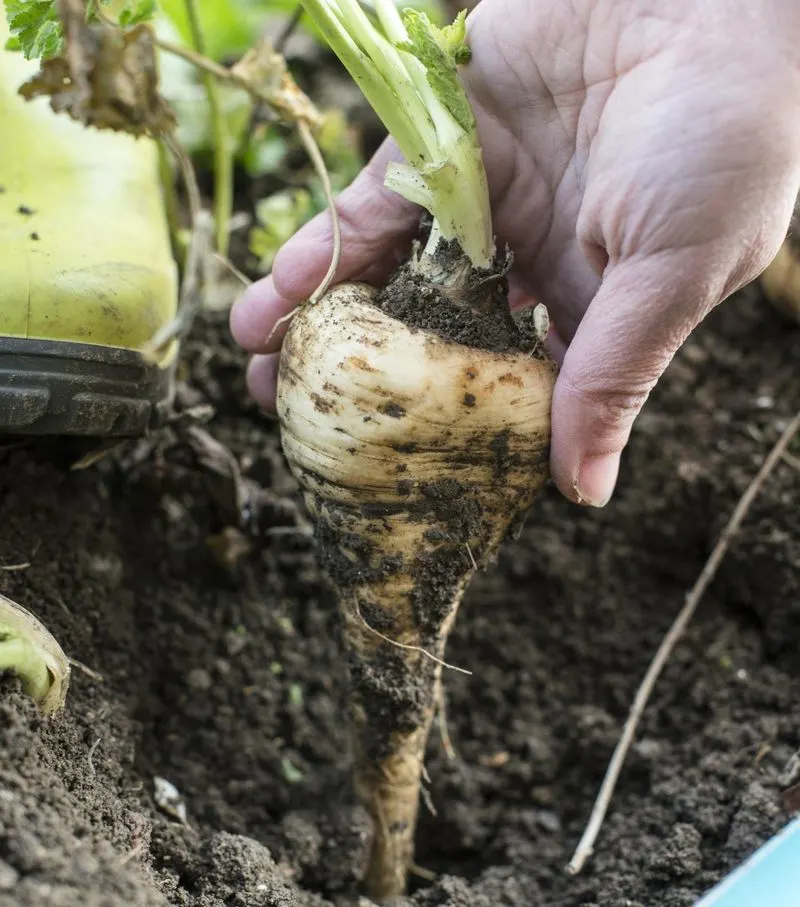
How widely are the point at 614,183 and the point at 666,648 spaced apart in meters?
0.85

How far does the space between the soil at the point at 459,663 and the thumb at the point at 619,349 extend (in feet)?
1.77

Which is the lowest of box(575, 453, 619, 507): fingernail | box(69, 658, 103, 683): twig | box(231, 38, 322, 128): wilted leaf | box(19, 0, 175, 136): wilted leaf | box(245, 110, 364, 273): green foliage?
box(69, 658, 103, 683): twig

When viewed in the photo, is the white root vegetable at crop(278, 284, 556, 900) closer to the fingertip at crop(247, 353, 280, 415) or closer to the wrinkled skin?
the wrinkled skin

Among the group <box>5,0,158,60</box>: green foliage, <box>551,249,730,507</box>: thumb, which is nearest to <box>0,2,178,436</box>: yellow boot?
<box>5,0,158,60</box>: green foliage

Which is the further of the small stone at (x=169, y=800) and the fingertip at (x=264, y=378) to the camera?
the fingertip at (x=264, y=378)

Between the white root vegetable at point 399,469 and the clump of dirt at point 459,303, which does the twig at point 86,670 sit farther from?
the clump of dirt at point 459,303

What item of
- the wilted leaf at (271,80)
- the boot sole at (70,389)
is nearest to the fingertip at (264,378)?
the boot sole at (70,389)

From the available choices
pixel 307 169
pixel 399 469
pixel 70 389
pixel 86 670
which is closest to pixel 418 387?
pixel 399 469

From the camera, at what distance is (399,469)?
114cm

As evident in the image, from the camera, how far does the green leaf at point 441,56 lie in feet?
3.58

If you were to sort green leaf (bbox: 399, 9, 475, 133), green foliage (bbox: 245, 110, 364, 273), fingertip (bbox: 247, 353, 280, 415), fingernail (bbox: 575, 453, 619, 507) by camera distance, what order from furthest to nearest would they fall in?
green foliage (bbox: 245, 110, 364, 273) → fingertip (bbox: 247, 353, 280, 415) → fingernail (bbox: 575, 453, 619, 507) → green leaf (bbox: 399, 9, 475, 133)

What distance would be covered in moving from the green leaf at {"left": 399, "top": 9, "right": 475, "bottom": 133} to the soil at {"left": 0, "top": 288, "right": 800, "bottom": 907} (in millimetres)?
714

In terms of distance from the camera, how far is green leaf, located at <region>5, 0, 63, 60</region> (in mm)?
1112

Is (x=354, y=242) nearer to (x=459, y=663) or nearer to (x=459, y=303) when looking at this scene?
(x=459, y=303)
